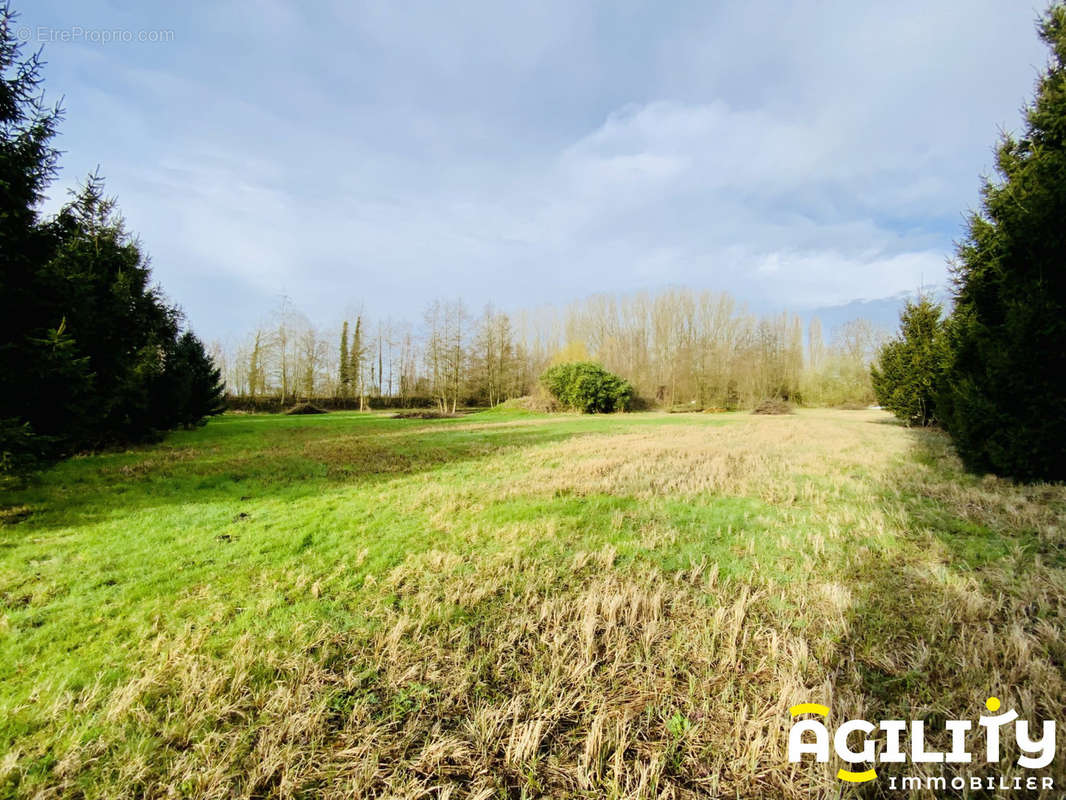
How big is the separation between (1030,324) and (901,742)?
847 centimetres

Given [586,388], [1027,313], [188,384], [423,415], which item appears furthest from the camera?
[586,388]

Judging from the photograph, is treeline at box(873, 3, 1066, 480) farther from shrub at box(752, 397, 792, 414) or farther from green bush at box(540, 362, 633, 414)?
shrub at box(752, 397, 792, 414)

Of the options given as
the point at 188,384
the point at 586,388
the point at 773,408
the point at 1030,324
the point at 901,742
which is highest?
the point at 1030,324

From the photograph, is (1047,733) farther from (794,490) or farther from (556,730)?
(794,490)

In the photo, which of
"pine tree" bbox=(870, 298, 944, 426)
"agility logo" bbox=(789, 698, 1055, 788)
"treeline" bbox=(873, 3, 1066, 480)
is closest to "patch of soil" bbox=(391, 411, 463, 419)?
"pine tree" bbox=(870, 298, 944, 426)

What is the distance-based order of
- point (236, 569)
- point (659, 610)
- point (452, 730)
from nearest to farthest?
point (452, 730), point (659, 610), point (236, 569)

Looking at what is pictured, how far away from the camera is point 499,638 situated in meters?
2.95

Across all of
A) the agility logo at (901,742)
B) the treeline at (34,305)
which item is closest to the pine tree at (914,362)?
the agility logo at (901,742)

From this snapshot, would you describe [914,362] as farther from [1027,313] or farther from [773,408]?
[773,408]

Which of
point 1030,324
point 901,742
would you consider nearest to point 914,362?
point 1030,324

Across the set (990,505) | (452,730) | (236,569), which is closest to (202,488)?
(236,569)

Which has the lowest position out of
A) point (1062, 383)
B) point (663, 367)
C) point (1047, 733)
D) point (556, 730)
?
point (556, 730)

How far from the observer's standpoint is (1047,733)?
6.43 feet

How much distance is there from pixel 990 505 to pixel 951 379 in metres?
7.18
